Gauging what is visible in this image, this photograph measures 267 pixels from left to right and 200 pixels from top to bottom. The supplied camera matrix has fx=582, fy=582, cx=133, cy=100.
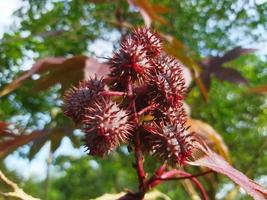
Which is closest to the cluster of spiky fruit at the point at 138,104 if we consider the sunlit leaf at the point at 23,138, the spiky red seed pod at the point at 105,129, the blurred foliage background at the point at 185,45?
the spiky red seed pod at the point at 105,129

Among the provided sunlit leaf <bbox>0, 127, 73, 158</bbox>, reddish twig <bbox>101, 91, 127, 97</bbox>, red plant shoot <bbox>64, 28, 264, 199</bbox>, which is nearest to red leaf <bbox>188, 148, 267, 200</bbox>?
red plant shoot <bbox>64, 28, 264, 199</bbox>

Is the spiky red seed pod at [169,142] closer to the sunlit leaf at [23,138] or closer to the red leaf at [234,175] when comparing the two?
the red leaf at [234,175]

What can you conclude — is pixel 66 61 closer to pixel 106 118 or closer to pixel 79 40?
pixel 106 118

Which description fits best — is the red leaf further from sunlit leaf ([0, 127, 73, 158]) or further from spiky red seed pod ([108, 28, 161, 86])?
sunlit leaf ([0, 127, 73, 158])

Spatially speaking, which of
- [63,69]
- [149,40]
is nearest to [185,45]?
[63,69]

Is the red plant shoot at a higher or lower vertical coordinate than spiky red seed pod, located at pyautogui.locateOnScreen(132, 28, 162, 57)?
lower

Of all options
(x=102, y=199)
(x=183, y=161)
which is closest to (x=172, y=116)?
(x=183, y=161)

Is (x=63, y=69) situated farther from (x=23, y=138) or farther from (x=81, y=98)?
(x=81, y=98)

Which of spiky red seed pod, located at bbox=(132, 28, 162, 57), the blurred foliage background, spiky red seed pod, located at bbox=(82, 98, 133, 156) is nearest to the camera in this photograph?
spiky red seed pod, located at bbox=(82, 98, 133, 156)
